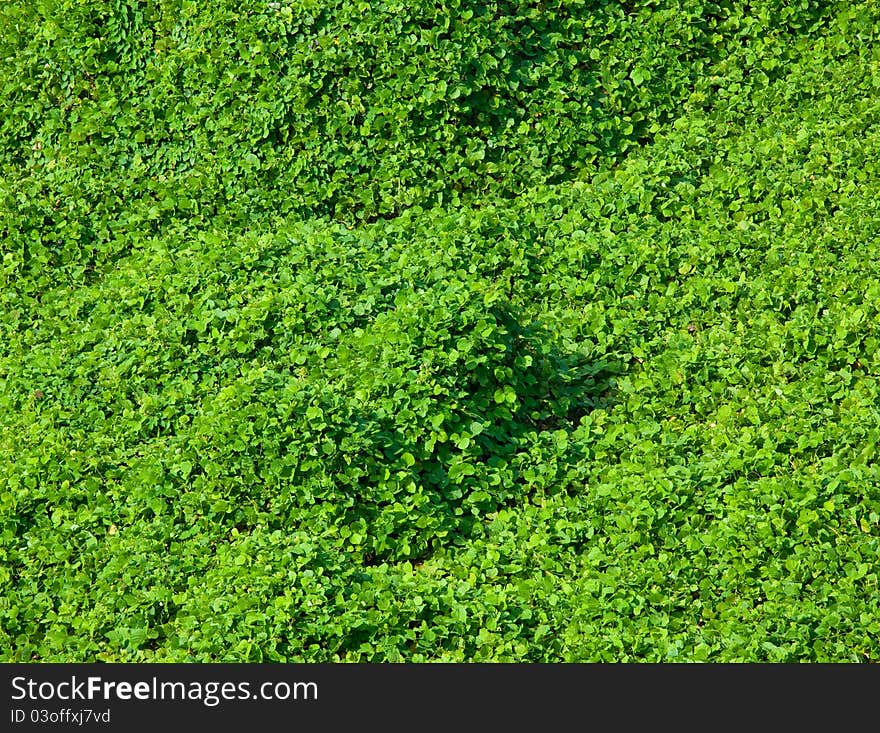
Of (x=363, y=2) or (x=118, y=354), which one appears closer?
(x=118, y=354)

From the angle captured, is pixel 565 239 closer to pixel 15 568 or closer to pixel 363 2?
pixel 363 2

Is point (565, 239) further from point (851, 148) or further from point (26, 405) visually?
point (26, 405)

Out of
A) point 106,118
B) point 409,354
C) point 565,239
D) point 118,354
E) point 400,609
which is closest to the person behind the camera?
point 400,609

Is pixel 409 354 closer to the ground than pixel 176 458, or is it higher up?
higher up

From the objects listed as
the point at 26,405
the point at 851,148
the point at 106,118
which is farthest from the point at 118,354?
the point at 851,148

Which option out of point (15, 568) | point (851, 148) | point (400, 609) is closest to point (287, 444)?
point (400, 609)
